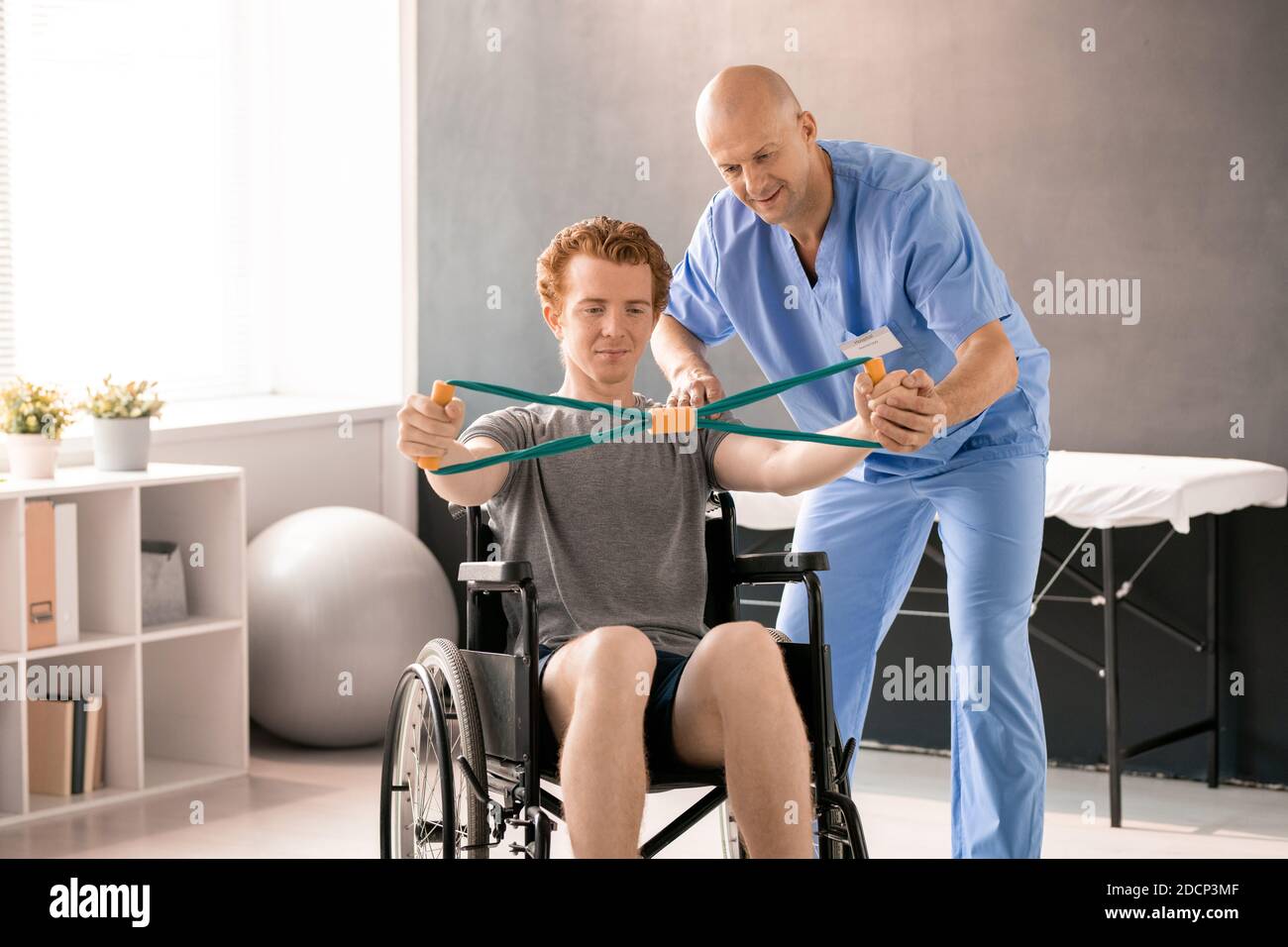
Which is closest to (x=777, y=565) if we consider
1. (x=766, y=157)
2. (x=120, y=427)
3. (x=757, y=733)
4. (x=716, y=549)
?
(x=716, y=549)

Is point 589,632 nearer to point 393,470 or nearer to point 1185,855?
point 1185,855

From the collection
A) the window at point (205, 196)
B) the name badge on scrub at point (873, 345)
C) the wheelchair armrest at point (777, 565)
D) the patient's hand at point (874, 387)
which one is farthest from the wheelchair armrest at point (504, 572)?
the window at point (205, 196)

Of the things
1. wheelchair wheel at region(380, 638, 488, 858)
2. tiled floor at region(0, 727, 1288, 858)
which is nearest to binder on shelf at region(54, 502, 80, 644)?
tiled floor at region(0, 727, 1288, 858)

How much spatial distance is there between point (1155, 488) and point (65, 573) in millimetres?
2252

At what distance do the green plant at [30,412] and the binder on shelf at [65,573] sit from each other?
169mm

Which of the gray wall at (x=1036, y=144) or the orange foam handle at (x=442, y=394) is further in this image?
the gray wall at (x=1036, y=144)

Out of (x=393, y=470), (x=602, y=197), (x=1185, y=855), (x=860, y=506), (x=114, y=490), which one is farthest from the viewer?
(x=393, y=470)

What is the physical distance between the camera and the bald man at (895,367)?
95.8 inches

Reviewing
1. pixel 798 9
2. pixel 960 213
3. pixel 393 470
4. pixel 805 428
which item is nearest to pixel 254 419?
pixel 393 470

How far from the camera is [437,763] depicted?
93.6 inches

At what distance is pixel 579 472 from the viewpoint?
2.36 m

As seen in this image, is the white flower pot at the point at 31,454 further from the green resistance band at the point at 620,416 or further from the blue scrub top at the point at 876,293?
the green resistance band at the point at 620,416

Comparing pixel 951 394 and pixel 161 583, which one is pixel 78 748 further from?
pixel 951 394
